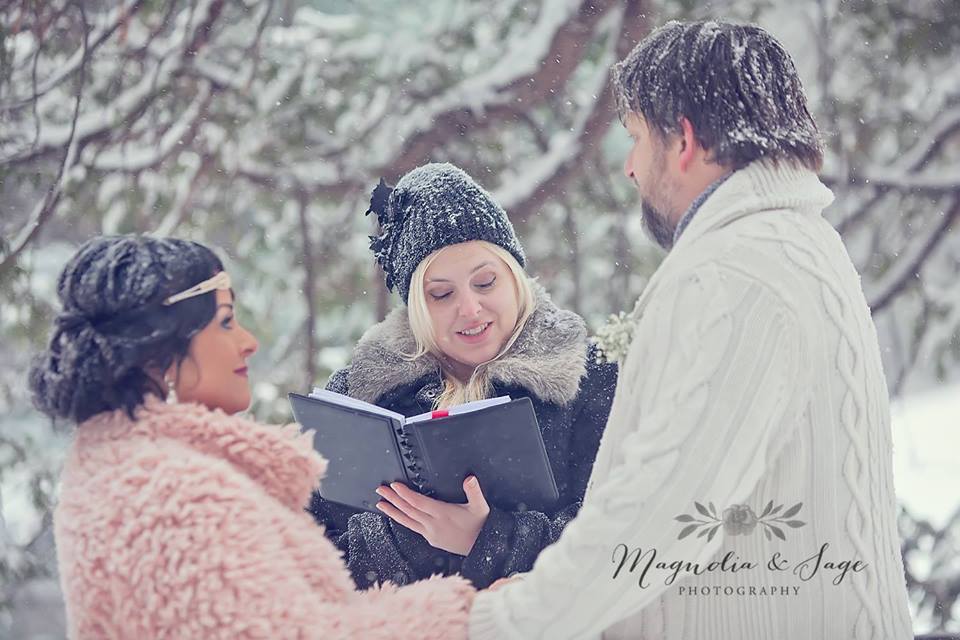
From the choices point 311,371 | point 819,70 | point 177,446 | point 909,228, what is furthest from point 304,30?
point 177,446

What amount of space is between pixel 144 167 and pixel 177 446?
A: 3284mm

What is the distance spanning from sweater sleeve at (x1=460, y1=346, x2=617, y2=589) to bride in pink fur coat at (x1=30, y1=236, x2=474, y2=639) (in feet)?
1.23

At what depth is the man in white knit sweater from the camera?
1.46 metres

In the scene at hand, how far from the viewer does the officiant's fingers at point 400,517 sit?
6.62ft

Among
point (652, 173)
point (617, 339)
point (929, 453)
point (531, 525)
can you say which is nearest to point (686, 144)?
point (652, 173)

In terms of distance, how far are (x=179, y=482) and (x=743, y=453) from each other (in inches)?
30.6

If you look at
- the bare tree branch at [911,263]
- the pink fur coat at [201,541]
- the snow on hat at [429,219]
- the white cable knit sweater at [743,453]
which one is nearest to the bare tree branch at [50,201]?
the snow on hat at [429,219]

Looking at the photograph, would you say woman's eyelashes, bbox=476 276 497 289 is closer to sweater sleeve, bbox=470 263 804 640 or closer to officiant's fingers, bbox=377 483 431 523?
officiant's fingers, bbox=377 483 431 523

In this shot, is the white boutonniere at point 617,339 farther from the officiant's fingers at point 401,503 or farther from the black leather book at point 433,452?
the officiant's fingers at point 401,503

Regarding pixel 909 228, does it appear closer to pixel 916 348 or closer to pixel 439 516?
pixel 916 348

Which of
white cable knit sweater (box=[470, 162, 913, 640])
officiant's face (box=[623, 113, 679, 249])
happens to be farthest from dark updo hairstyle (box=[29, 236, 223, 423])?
officiant's face (box=[623, 113, 679, 249])

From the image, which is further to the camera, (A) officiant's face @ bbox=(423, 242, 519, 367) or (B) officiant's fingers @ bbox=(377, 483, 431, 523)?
(A) officiant's face @ bbox=(423, 242, 519, 367)

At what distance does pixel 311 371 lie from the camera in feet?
15.4

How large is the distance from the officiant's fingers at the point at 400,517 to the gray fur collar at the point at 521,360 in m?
0.32
